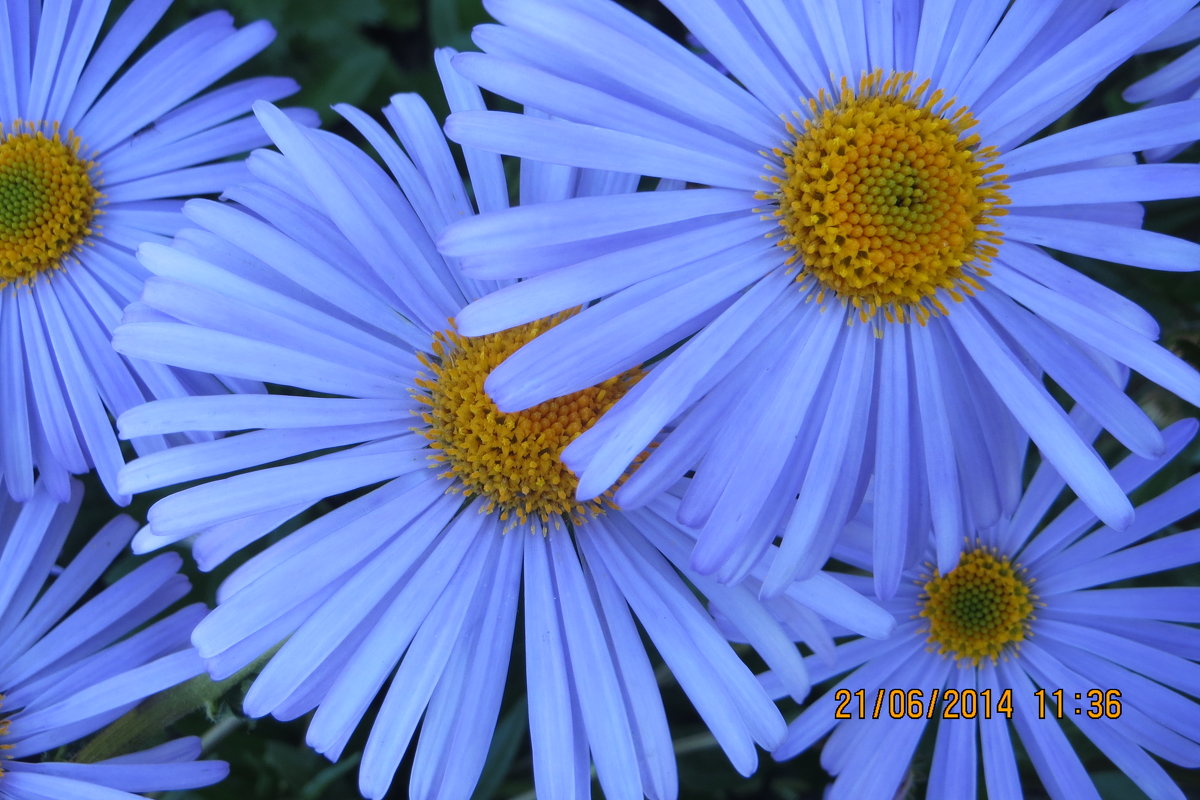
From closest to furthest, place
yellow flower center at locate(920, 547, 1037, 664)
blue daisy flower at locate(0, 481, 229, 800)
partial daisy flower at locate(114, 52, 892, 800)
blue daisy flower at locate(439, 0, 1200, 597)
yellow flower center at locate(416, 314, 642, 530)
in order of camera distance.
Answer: blue daisy flower at locate(439, 0, 1200, 597) → partial daisy flower at locate(114, 52, 892, 800) → yellow flower center at locate(416, 314, 642, 530) → blue daisy flower at locate(0, 481, 229, 800) → yellow flower center at locate(920, 547, 1037, 664)

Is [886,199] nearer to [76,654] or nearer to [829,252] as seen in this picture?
[829,252]

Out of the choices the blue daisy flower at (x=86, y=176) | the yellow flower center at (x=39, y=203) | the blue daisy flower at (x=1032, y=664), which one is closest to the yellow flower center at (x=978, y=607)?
the blue daisy flower at (x=1032, y=664)

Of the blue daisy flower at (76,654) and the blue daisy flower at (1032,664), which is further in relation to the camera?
the blue daisy flower at (1032,664)

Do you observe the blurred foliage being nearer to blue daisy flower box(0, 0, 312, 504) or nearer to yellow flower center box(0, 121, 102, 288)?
blue daisy flower box(0, 0, 312, 504)

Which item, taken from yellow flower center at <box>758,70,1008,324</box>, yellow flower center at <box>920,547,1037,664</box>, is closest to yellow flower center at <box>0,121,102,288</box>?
yellow flower center at <box>758,70,1008,324</box>
